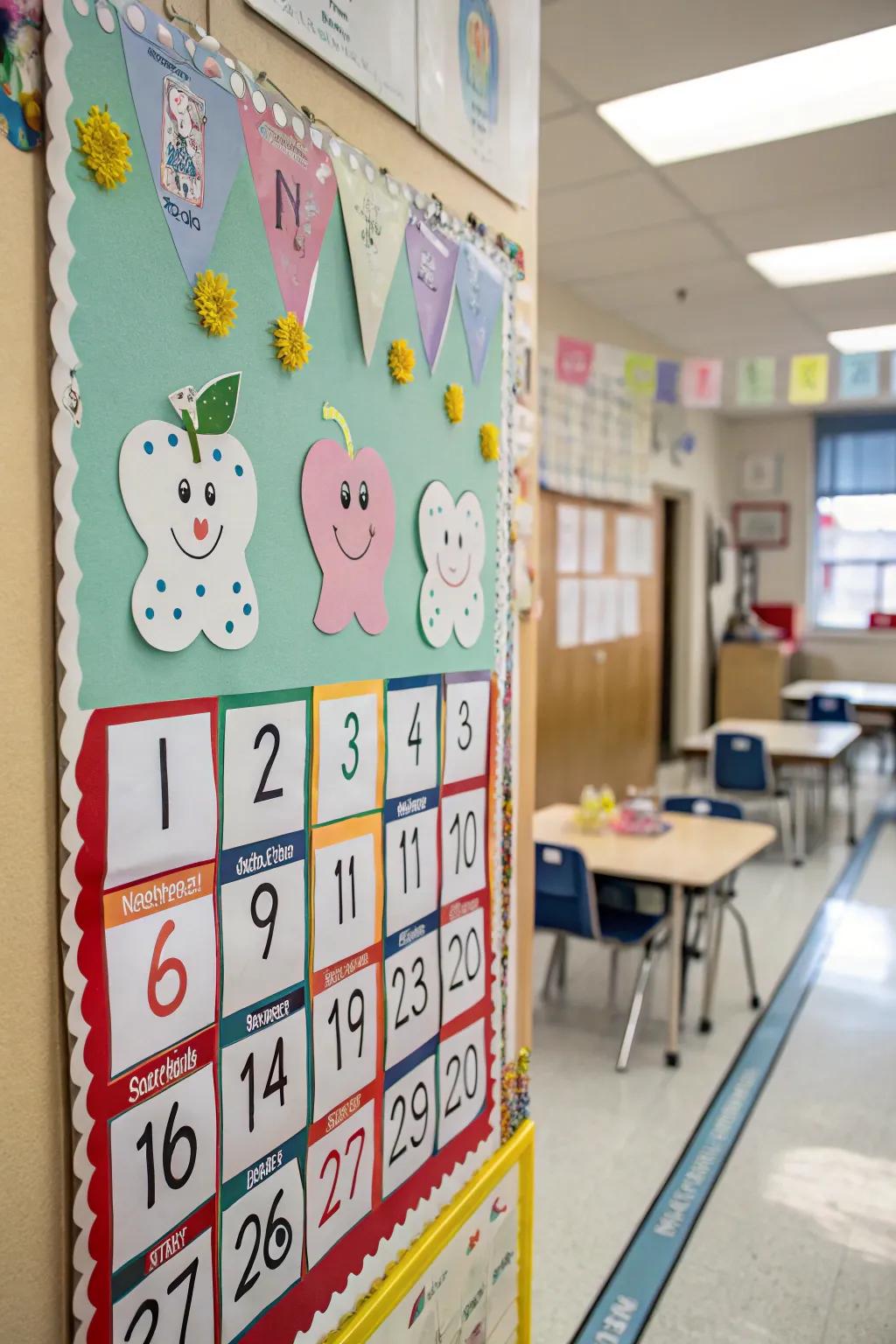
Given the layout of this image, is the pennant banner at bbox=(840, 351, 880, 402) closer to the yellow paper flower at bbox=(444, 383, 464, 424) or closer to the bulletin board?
the bulletin board

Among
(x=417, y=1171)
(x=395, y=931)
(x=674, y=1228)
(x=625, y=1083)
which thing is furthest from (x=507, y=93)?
(x=625, y=1083)

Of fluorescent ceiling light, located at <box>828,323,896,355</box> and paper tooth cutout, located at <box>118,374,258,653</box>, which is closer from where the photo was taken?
paper tooth cutout, located at <box>118,374,258,653</box>

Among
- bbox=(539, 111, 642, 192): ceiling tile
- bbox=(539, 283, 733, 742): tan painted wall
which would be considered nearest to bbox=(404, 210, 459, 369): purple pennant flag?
bbox=(539, 111, 642, 192): ceiling tile

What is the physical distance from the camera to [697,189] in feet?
13.2

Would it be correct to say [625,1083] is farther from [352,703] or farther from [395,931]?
[352,703]

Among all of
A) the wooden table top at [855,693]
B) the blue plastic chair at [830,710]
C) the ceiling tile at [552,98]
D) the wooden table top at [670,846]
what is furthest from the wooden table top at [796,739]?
the ceiling tile at [552,98]

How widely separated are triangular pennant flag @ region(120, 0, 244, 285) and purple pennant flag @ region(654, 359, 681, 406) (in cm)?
430

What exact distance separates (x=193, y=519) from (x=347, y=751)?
0.37 m

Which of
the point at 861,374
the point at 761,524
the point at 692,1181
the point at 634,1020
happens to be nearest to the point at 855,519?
the point at 761,524

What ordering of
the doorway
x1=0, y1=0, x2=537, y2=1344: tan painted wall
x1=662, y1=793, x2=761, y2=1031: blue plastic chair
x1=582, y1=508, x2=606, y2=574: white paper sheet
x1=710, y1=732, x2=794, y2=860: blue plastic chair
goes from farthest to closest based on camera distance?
1. the doorway
2. x1=582, y1=508, x2=606, y2=574: white paper sheet
3. x1=710, y1=732, x2=794, y2=860: blue plastic chair
4. x1=662, y1=793, x2=761, y2=1031: blue plastic chair
5. x1=0, y1=0, x2=537, y2=1344: tan painted wall

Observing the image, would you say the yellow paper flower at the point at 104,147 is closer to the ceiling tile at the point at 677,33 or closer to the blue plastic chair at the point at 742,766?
the ceiling tile at the point at 677,33

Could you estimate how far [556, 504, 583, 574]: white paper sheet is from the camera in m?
5.45

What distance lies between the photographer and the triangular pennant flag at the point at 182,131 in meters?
0.87

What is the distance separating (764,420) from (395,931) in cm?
857
